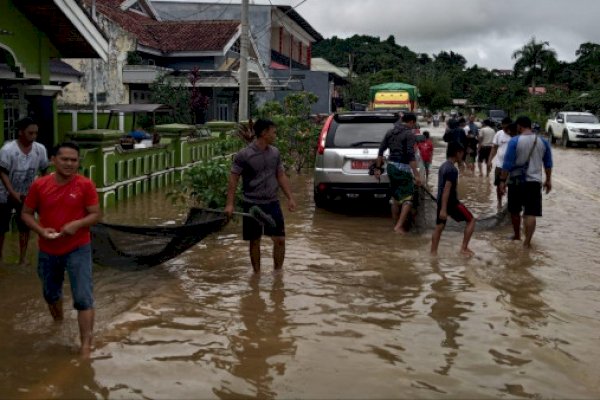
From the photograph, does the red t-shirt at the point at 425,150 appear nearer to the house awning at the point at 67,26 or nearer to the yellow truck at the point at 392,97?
the house awning at the point at 67,26

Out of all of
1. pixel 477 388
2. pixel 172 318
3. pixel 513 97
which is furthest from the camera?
pixel 513 97

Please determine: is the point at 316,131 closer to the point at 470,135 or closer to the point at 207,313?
the point at 470,135

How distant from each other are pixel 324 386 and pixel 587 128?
30.4 m

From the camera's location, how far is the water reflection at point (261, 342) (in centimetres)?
459

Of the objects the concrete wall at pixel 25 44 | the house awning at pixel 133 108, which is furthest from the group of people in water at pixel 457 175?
the house awning at pixel 133 108

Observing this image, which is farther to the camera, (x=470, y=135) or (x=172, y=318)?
(x=470, y=135)

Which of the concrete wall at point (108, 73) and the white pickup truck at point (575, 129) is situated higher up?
the concrete wall at point (108, 73)

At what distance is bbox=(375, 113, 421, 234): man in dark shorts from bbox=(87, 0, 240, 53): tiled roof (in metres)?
20.9

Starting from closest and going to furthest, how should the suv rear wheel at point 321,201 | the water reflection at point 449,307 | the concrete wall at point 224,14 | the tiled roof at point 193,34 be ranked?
the water reflection at point 449,307, the suv rear wheel at point 321,201, the tiled roof at point 193,34, the concrete wall at point 224,14

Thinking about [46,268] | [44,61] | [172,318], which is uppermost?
[44,61]

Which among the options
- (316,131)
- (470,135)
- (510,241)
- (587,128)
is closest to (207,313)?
(510,241)

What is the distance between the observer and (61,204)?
4910 millimetres

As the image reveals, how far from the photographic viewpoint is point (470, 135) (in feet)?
66.0

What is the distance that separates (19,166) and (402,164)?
16.9 feet
